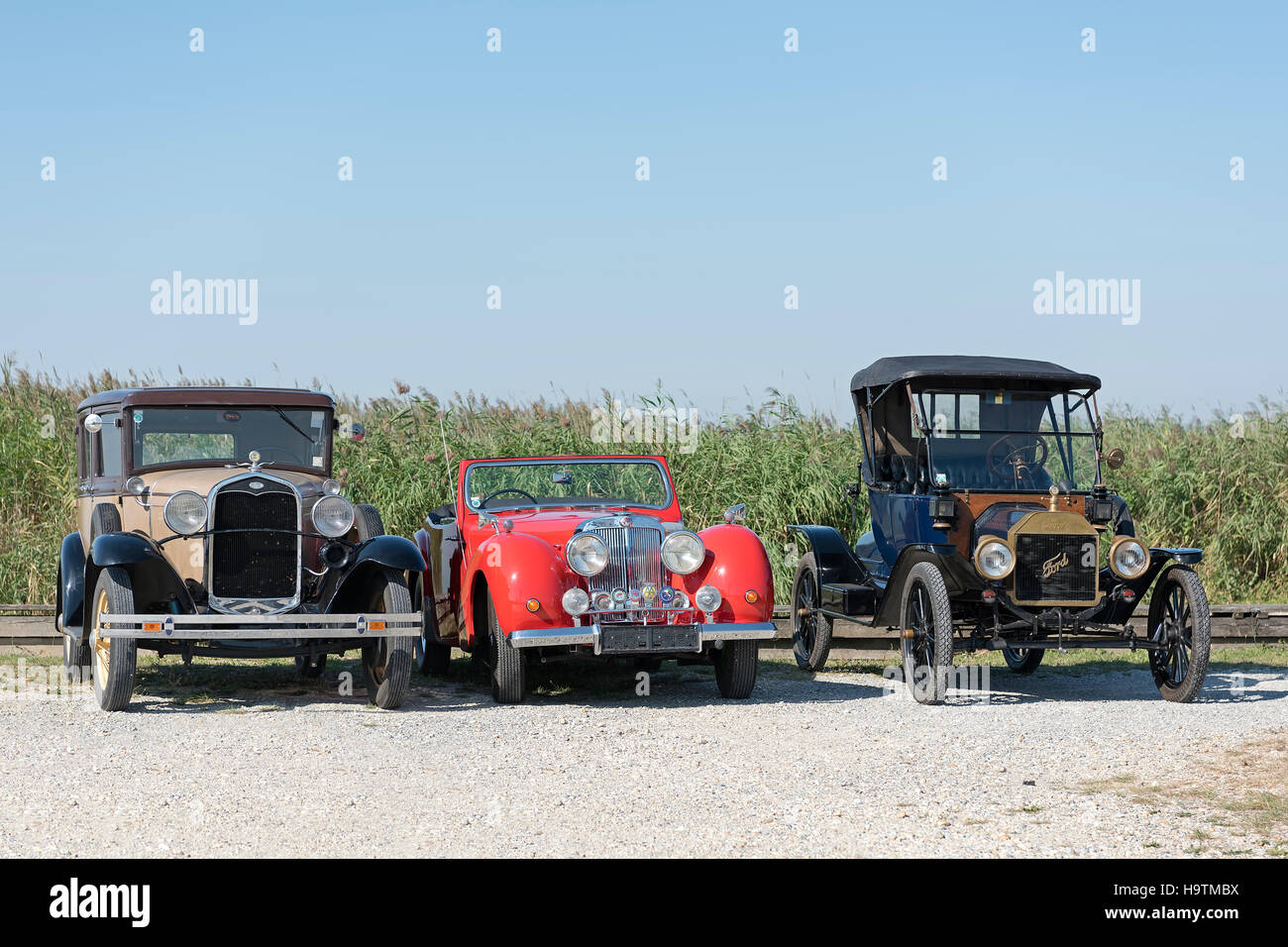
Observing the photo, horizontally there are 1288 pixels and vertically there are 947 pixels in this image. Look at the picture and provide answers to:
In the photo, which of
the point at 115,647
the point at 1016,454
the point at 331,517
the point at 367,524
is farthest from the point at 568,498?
the point at 115,647

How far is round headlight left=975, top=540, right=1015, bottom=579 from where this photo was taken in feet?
30.5

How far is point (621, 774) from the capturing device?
6676mm

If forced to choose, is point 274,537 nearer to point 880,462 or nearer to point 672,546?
point 672,546

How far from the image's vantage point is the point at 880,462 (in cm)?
1128

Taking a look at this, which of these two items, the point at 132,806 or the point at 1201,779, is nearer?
the point at 132,806

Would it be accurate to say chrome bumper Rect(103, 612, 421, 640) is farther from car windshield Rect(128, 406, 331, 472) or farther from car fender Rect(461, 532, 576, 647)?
car windshield Rect(128, 406, 331, 472)

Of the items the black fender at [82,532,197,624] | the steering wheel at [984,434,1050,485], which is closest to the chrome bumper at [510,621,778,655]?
the black fender at [82,532,197,624]

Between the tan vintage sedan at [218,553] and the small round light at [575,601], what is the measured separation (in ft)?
3.17

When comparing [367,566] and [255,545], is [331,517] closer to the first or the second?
[367,566]

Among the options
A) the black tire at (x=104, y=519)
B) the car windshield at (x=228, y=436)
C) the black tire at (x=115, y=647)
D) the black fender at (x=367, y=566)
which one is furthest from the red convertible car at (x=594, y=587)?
the black tire at (x=104, y=519)

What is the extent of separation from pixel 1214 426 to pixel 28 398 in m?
14.9

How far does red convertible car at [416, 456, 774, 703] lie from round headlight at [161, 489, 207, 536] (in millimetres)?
1883

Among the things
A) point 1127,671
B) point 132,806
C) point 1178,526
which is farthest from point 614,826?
point 1178,526

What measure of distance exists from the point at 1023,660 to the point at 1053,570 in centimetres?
223
